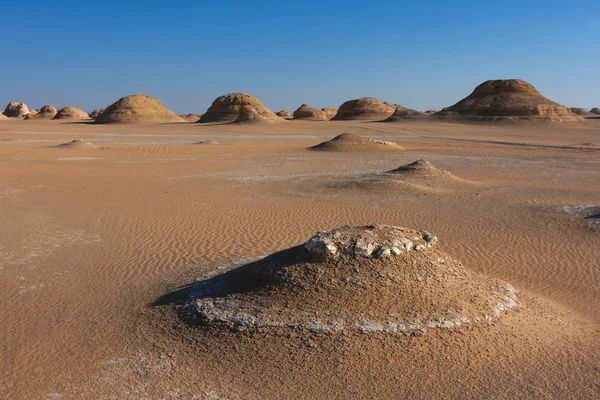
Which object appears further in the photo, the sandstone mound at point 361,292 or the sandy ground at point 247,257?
the sandstone mound at point 361,292

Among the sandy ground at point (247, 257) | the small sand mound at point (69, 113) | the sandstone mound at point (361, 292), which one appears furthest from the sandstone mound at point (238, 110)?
the sandstone mound at point (361, 292)

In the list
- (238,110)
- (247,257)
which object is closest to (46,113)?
(238,110)

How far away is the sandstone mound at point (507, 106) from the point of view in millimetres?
52312

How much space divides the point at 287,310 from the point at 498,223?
23.2ft

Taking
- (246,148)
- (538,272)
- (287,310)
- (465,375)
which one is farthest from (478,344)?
(246,148)

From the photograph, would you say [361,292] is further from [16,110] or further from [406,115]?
[16,110]

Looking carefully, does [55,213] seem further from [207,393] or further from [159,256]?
[207,393]

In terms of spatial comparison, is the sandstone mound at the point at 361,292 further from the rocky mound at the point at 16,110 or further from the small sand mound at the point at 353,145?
the rocky mound at the point at 16,110

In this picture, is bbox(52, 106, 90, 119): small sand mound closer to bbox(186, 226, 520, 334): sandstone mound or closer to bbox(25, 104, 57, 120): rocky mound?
bbox(25, 104, 57, 120): rocky mound

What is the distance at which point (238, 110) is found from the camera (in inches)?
2312

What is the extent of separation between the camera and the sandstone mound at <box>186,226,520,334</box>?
16.8ft

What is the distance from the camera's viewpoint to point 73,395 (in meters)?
4.35

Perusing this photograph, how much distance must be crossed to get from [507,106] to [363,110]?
20517 millimetres

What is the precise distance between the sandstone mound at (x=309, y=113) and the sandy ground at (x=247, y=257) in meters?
58.2
